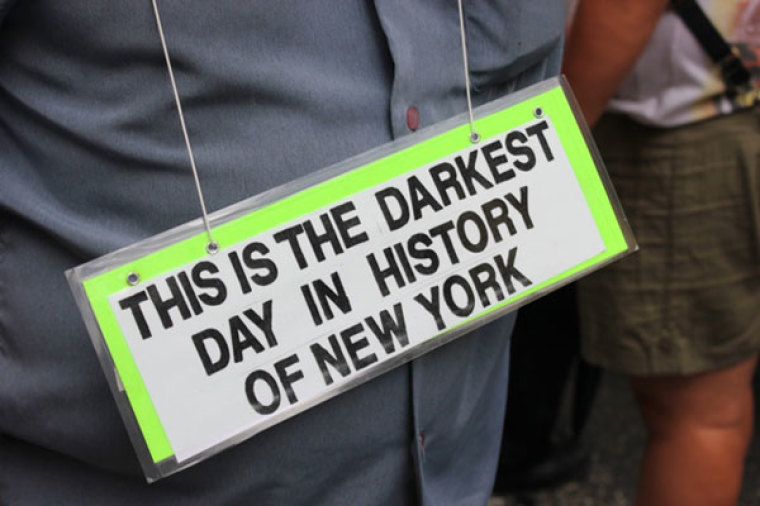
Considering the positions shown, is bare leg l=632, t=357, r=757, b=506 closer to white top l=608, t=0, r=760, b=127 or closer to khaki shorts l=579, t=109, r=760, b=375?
khaki shorts l=579, t=109, r=760, b=375

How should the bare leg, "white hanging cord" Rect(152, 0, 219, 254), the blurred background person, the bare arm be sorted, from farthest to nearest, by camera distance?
the bare leg → the blurred background person → the bare arm → "white hanging cord" Rect(152, 0, 219, 254)

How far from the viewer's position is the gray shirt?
0.74 metres

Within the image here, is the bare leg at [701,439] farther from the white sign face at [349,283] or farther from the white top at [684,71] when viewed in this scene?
the white sign face at [349,283]

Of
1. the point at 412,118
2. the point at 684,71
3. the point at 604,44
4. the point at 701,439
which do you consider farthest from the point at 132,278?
the point at 701,439

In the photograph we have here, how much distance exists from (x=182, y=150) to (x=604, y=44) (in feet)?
2.01

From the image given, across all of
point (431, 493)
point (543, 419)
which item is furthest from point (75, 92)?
point (543, 419)

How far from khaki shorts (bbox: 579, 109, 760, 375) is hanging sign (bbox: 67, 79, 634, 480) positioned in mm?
495

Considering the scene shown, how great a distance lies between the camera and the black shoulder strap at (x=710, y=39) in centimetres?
119

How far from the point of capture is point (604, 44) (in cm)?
112

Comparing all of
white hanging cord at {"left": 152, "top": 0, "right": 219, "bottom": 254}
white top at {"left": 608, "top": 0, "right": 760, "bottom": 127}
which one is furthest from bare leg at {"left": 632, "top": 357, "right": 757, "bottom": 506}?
white hanging cord at {"left": 152, "top": 0, "right": 219, "bottom": 254}

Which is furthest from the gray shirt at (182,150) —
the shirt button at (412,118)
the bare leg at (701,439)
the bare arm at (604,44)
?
the bare leg at (701,439)

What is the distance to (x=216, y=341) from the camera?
0.74 meters

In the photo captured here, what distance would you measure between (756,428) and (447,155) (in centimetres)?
151

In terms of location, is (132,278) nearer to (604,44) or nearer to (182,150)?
(182,150)
